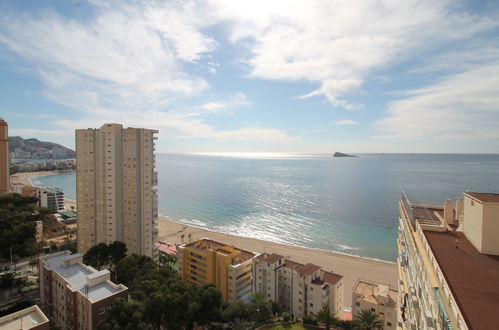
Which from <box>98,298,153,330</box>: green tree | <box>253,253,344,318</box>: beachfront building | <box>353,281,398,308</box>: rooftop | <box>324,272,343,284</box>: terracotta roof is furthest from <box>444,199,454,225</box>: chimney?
<box>98,298,153,330</box>: green tree

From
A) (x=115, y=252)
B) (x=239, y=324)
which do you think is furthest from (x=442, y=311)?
(x=115, y=252)

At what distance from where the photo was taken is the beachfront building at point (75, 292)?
17406 millimetres

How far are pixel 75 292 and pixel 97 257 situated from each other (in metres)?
11.1

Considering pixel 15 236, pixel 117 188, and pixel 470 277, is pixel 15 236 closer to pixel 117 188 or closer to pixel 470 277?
pixel 117 188

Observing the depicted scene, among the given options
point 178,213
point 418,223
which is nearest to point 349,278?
point 418,223

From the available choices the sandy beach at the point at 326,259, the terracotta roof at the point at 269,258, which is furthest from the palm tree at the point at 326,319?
the sandy beach at the point at 326,259

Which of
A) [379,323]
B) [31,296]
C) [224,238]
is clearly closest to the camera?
[379,323]

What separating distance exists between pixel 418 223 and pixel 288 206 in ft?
189

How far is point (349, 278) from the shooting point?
3309cm

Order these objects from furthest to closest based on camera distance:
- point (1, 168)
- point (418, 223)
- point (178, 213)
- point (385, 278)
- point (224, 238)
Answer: point (178, 213) → point (1, 168) → point (224, 238) → point (385, 278) → point (418, 223)

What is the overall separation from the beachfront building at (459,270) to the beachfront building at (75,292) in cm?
1758

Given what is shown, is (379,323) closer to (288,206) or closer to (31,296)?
(31,296)

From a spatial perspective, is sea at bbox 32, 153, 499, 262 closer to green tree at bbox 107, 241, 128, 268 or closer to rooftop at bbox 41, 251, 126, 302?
green tree at bbox 107, 241, 128, 268

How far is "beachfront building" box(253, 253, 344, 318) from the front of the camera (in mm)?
24231
